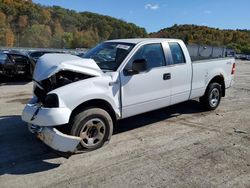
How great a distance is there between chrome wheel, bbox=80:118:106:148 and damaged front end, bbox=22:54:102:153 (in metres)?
0.36

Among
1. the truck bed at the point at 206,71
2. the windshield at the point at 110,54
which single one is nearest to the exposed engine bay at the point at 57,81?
the windshield at the point at 110,54

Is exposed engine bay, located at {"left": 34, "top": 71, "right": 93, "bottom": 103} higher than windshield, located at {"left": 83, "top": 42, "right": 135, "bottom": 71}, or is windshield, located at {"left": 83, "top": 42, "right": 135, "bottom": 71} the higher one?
windshield, located at {"left": 83, "top": 42, "right": 135, "bottom": 71}

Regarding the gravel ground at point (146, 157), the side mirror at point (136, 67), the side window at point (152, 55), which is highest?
the side window at point (152, 55)

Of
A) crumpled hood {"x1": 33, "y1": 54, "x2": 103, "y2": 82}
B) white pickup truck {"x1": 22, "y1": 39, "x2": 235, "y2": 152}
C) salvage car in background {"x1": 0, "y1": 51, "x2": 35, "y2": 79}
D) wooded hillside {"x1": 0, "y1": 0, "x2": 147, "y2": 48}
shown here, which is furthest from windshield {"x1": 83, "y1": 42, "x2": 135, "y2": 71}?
wooded hillside {"x1": 0, "y1": 0, "x2": 147, "y2": 48}

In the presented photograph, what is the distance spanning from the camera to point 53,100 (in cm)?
471

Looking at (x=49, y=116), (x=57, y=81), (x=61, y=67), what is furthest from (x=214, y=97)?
(x=49, y=116)

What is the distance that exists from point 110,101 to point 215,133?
2.36 m

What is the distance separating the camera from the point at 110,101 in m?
5.31

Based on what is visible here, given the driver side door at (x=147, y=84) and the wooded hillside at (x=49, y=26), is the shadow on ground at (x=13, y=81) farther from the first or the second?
the wooded hillside at (x=49, y=26)

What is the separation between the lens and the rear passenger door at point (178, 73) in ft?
21.2

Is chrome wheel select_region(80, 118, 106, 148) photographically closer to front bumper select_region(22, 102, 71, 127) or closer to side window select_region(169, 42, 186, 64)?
front bumper select_region(22, 102, 71, 127)

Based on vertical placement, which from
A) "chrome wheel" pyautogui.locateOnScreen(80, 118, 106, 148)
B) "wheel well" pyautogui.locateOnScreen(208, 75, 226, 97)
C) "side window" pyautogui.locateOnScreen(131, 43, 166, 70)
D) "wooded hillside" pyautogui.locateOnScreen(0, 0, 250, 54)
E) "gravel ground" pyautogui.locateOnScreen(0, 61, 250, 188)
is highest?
"wooded hillside" pyautogui.locateOnScreen(0, 0, 250, 54)

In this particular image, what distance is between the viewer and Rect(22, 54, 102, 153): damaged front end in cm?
454

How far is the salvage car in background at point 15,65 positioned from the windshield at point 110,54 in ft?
26.0
